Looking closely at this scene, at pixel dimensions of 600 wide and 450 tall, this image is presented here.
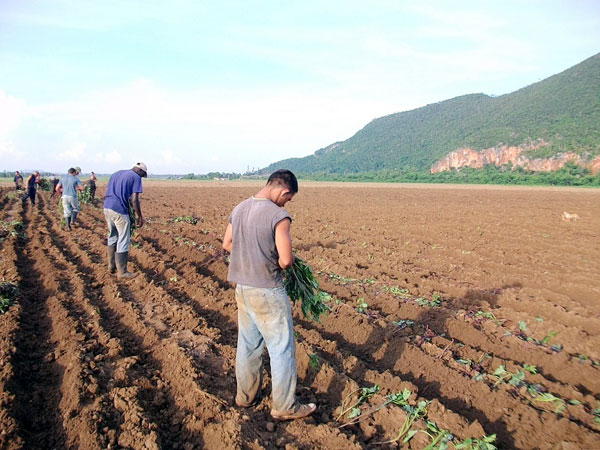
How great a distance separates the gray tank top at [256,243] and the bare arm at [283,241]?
3 centimetres

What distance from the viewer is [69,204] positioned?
11.0 meters

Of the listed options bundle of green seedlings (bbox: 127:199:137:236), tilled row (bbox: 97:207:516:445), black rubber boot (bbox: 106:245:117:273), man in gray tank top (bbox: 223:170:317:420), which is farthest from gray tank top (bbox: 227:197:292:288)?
black rubber boot (bbox: 106:245:117:273)

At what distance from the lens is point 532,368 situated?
4.29 m

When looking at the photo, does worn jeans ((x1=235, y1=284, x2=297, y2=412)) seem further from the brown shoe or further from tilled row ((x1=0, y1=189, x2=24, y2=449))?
tilled row ((x1=0, y1=189, x2=24, y2=449))

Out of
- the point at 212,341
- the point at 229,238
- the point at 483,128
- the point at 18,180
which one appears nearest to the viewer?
the point at 229,238

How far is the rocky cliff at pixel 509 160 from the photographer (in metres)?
76.0

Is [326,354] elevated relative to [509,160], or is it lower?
lower

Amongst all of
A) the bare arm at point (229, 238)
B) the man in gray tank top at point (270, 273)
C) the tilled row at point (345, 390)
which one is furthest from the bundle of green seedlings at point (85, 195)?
the man in gray tank top at point (270, 273)

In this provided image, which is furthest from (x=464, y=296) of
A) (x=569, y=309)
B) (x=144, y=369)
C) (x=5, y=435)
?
(x=5, y=435)

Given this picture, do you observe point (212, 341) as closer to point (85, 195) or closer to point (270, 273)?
point (270, 273)

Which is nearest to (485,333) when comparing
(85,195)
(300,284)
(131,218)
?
(300,284)

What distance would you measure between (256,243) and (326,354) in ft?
6.55

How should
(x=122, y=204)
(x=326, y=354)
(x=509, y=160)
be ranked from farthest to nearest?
1. (x=509, y=160)
2. (x=122, y=204)
3. (x=326, y=354)

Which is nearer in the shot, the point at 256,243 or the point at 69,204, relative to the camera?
the point at 256,243
